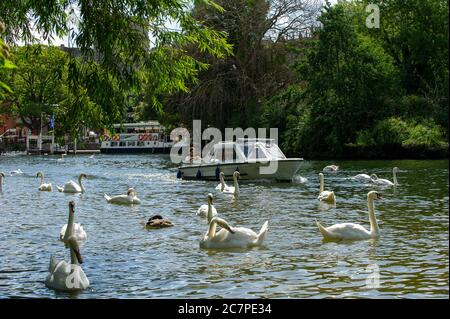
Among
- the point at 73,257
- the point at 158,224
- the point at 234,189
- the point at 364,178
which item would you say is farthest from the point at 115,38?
the point at 364,178

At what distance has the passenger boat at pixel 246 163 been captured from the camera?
32.0m

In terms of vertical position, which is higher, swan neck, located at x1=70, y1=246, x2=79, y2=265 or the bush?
the bush

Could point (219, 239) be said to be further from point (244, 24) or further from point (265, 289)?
point (244, 24)

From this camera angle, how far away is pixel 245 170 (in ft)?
108

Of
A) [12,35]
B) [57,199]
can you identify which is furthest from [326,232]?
[57,199]

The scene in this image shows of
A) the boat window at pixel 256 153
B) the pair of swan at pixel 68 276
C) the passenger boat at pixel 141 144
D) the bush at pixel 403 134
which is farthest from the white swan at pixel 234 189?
the passenger boat at pixel 141 144

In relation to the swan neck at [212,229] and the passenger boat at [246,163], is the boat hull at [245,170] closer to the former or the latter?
the passenger boat at [246,163]

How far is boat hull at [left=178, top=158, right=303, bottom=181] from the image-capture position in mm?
31812

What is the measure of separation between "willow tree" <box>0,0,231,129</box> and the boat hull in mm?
20164

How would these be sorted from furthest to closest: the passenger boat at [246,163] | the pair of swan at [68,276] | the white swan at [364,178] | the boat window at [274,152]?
1. the boat window at [274,152]
2. the passenger boat at [246,163]
3. the white swan at [364,178]
4. the pair of swan at [68,276]

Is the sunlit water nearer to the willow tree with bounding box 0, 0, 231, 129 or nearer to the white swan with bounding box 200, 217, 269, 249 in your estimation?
the white swan with bounding box 200, 217, 269, 249

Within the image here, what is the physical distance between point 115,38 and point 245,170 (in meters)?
22.4

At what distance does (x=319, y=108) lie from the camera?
177 feet

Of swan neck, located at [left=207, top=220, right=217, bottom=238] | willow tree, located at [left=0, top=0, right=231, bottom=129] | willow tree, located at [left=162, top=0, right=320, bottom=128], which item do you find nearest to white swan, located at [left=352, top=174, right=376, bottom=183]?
swan neck, located at [left=207, top=220, right=217, bottom=238]
